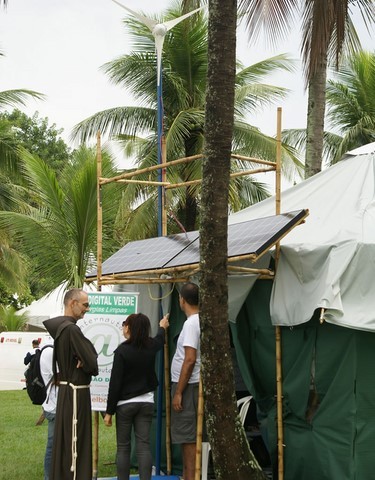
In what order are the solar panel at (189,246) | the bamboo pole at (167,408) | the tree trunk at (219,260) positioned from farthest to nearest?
1. the bamboo pole at (167,408)
2. the solar panel at (189,246)
3. the tree trunk at (219,260)

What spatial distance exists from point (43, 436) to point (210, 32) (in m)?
9.14

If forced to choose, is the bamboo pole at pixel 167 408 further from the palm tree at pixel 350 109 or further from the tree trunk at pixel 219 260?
the palm tree at pixel 350 109

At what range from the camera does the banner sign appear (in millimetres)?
10109

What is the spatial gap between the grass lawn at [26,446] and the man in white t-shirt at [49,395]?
1.73 m

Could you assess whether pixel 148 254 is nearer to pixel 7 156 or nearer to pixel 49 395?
pixel 49 395

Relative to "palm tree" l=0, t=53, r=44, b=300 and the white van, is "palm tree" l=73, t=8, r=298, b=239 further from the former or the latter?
the white van

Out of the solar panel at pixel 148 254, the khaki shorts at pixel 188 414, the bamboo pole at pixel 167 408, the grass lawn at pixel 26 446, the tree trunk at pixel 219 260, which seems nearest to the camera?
the tree trunk at pixel 219 260

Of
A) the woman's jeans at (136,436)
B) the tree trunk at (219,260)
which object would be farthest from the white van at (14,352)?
the tree trunk at (219,260)

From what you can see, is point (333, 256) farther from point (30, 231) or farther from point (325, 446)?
point (30, 231)

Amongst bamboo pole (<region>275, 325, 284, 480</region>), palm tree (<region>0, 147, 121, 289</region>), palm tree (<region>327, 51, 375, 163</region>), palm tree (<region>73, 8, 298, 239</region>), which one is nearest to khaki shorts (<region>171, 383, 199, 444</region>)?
bamboo pole (<region>275, 325, 284, 480</region>)

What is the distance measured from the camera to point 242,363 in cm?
953

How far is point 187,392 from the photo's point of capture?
360 inches

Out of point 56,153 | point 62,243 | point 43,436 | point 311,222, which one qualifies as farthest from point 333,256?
→ point 56,153

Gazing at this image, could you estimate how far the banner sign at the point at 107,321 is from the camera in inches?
398
